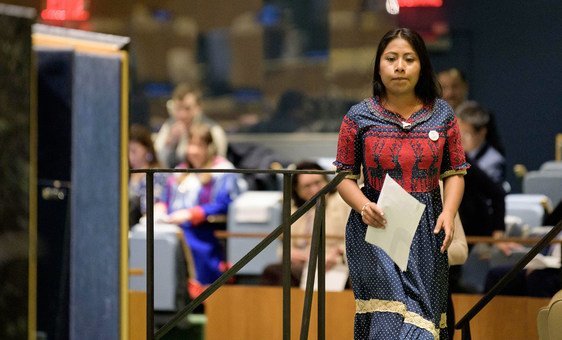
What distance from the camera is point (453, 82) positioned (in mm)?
6242

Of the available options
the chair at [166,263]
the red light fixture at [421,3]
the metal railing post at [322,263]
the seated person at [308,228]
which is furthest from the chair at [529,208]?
the metal railing post at [322,263]

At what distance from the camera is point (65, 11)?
935 cm

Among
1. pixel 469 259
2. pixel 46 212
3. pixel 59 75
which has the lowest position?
pixel 469 259

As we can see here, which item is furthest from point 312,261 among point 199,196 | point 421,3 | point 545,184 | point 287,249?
point 421,3

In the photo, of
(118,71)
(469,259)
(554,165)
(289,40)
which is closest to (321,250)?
(118,71)

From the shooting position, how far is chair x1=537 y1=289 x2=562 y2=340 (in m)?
4.18

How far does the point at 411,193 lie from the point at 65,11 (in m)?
6.21

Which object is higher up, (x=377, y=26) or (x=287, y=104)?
(x=377, y=26)

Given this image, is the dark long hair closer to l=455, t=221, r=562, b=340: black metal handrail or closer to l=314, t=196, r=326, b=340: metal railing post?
l=314, t=196, r=326, b=340: metal railing post

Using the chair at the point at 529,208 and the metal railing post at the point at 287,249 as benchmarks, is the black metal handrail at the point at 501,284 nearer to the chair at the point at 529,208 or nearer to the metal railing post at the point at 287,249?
the metal railing post at the point at 287,249

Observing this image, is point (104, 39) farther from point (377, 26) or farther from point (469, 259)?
point (377, 26)

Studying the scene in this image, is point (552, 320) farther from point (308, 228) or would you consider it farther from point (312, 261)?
point (308, 228)

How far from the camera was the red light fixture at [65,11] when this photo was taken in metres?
9.22

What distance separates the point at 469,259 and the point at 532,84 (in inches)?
128
